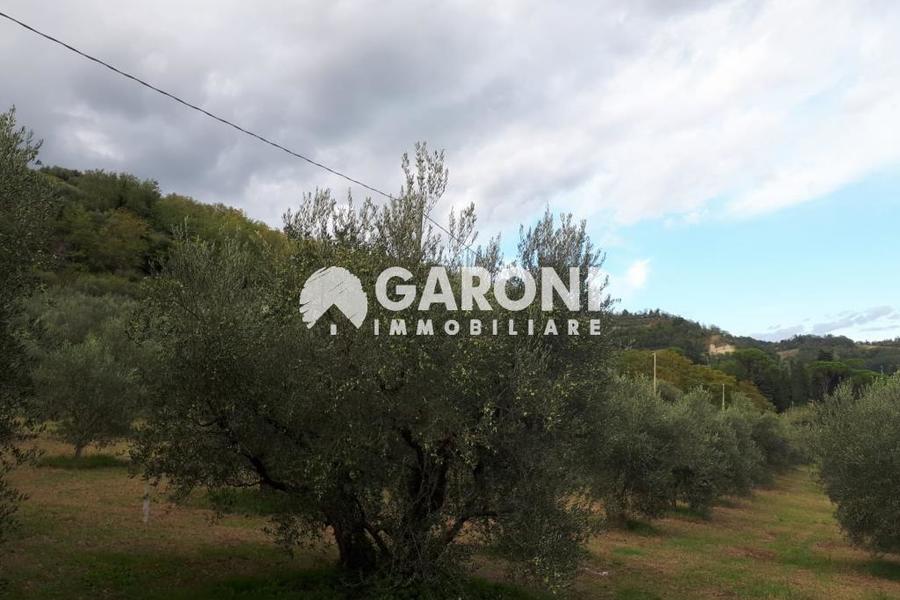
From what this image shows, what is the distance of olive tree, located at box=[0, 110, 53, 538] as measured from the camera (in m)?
8.21

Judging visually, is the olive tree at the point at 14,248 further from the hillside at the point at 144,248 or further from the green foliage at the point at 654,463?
the green foliage at the point at 654,463

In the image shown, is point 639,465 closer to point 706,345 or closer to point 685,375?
point 685,375

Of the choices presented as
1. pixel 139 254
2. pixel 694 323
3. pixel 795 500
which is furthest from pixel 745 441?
pixel 694 323

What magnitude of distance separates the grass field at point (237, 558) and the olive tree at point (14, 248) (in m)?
3.08

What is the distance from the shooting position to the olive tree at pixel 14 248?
26.9ft

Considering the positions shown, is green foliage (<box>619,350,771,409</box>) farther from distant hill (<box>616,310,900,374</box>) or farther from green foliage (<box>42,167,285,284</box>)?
green foliage (<box>42,167,285,284</box>)

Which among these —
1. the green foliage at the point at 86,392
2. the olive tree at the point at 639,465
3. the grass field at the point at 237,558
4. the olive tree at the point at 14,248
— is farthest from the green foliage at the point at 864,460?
the green foliage at the point at 86,392

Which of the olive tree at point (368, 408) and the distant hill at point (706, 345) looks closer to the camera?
the olive tree at point (368, 408)

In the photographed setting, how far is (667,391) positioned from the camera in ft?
210

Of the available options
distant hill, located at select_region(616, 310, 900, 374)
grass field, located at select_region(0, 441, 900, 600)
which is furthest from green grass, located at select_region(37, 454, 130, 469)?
distant hill, located at select_region(616, 310, 900, 374)

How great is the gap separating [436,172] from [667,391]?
59.1m

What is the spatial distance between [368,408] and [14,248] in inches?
209

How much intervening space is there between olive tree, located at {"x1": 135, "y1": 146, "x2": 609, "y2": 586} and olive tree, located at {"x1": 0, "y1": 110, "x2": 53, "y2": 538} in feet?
6.64

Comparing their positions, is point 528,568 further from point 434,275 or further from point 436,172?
point 436,172
